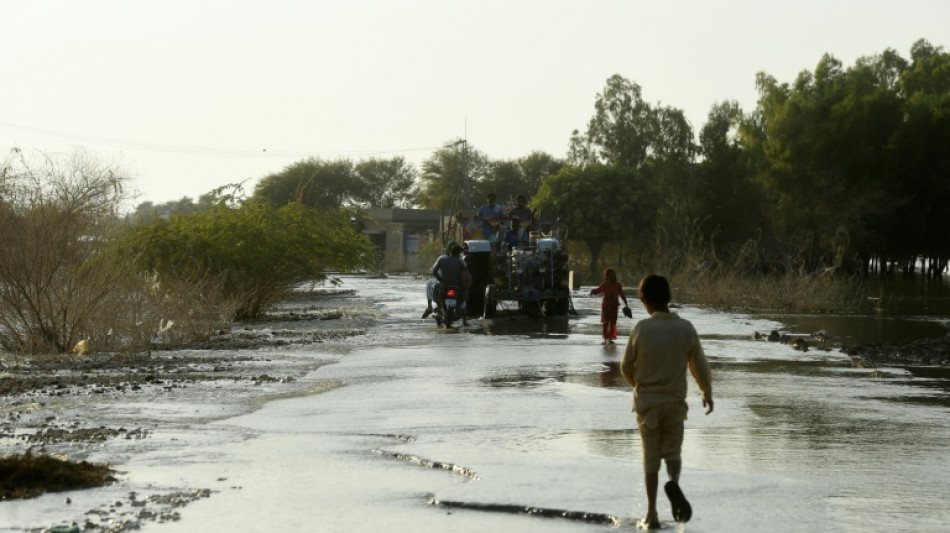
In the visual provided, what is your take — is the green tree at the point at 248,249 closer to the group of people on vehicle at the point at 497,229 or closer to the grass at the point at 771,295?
the group of people on vehicle at the point at 497,229

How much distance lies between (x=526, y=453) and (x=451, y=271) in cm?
1758

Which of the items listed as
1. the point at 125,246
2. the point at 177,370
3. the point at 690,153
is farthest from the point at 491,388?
the point at 690,153

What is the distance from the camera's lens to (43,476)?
1045 centimetres

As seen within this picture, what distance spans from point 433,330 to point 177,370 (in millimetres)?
9999

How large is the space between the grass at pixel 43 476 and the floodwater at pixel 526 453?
0.68 ft

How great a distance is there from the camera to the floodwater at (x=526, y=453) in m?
9.46

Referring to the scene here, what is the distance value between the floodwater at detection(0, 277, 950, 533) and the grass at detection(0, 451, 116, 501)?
21cm

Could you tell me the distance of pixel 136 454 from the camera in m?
12.1

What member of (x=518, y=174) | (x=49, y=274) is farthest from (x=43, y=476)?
(x=518, y=174)

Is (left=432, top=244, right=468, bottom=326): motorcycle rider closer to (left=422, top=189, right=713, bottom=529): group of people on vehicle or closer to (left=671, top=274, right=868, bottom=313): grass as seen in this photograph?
(left=671, top=274, right=868, bottom=313): grass

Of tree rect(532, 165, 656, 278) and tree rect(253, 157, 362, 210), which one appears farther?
tree rect(253, 157, 362, 210)

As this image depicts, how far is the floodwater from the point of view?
946 centimetres

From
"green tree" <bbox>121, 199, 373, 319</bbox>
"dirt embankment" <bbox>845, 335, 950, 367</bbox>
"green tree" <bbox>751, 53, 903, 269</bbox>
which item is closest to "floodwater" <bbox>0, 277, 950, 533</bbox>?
"dirt embankment" <bbox>845, 335, 950, 367</bbox>

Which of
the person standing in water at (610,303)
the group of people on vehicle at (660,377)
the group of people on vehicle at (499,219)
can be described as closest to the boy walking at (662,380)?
the group of people on vehicle at (660,377)
